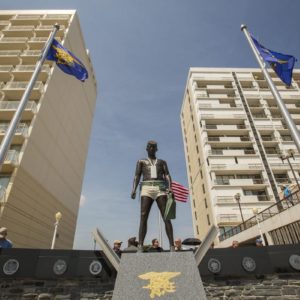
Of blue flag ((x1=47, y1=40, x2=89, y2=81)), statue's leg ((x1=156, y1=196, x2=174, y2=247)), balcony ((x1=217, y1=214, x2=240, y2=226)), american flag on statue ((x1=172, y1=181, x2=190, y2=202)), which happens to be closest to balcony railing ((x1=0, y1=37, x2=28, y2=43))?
blue flag ((x1=47, y1=40, x2=89, y2=81))

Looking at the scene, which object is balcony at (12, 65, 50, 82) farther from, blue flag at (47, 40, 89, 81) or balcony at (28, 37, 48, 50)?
blue flag at (47, 40, 89, 81)

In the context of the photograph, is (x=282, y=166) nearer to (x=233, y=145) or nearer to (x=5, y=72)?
(x=233, y=145)

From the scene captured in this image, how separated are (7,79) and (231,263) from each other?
27312 millimetres

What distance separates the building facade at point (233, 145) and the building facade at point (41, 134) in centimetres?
1894

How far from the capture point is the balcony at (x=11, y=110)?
19.6 m

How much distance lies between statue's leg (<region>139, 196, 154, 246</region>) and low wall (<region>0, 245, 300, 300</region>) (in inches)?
82.3

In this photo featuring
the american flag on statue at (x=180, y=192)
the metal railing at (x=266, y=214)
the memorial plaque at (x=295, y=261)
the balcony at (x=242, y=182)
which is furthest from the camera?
the balcony at (x=242, y=182)

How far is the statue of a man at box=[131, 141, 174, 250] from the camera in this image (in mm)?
3715

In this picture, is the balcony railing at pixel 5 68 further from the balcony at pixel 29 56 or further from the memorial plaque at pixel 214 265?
the memorial plaque at pixel 214 265

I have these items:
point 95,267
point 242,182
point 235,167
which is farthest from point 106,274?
point 235,167

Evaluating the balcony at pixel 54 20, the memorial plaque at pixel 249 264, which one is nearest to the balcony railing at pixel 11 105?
the balcony at pixel 54 20

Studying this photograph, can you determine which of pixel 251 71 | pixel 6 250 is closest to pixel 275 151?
pixel 251 71

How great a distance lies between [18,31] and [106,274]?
32.7 metres

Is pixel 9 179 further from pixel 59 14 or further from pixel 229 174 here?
pixel 229 174
